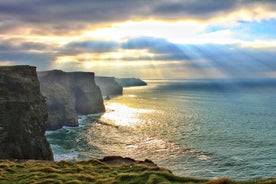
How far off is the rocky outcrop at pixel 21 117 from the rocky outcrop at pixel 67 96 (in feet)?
128

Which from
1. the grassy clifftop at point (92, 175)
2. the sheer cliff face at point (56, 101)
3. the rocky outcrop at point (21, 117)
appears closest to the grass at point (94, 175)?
the grassy clifftop at point (92, 175)

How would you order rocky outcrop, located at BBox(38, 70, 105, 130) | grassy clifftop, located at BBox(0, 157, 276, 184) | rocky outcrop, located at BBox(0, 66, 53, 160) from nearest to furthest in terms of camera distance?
1. grassy clifftop, located at BBox(0, 157, 276, 184)
2. rocky outcrop, located at BBox(0, 66, 53, 160)
3. rocky outcrop, located at BBox(38, 70, 105, 130)

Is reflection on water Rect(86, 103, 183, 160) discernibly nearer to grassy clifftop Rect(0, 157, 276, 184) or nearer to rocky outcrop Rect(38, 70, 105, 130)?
rocky outcrop Rect(38, 70, 105, 130)

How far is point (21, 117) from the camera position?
70.3 m

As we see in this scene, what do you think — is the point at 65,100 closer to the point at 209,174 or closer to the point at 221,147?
the point at 221,147

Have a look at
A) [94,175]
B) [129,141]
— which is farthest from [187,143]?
[94,175]

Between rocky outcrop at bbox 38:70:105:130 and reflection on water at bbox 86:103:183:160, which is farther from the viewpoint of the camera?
rocky outcrop at bbox 38:70:105:130

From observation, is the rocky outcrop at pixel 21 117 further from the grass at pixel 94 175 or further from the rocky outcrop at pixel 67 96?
the rocky outcrop at pixel 67 96

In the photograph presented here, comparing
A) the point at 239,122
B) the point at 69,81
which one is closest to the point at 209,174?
the point at 239,122

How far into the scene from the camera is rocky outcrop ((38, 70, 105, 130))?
121 m

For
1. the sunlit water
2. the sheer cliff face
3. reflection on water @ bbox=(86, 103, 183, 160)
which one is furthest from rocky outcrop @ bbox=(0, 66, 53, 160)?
the sheer cliff face

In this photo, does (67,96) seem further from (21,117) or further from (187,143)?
(187,143)

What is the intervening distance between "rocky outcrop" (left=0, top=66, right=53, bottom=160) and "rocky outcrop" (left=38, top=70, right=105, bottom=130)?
3890 centimetres

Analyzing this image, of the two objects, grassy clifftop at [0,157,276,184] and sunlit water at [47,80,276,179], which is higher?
grassy clifftop at [0,157,276,184]
